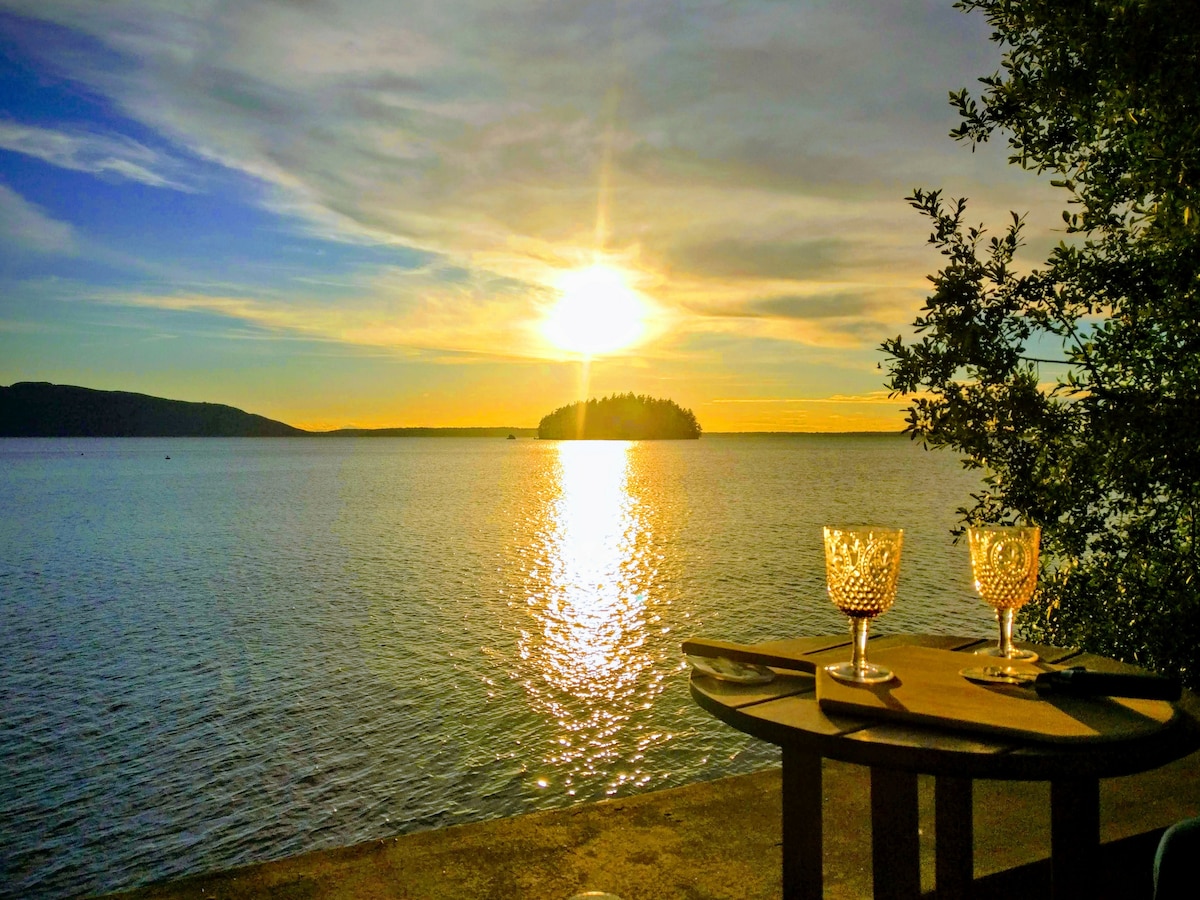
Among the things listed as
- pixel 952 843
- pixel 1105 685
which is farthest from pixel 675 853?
pixel 1105 685

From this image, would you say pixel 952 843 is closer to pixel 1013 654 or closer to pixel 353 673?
pixel 1013 654

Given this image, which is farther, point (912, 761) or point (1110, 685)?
point (1110, 685)

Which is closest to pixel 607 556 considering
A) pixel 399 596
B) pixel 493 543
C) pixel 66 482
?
pixel 493 543

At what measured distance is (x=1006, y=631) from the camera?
85.0 inches


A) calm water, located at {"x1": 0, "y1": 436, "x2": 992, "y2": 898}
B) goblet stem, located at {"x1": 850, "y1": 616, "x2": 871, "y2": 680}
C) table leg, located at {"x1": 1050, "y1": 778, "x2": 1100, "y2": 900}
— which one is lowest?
calm water, located at {"x1": 0, "y1": 436, "x2": 992, "y2": 898}

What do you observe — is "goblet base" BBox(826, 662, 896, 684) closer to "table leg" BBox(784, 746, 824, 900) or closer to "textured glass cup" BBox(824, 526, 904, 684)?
"textured glass cup" BBox(824, 526, 904, 684)

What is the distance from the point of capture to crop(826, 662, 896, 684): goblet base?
1911 millimetres

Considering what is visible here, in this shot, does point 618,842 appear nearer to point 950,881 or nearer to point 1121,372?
point 950,881

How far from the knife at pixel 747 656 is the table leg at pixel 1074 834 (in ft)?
1.91

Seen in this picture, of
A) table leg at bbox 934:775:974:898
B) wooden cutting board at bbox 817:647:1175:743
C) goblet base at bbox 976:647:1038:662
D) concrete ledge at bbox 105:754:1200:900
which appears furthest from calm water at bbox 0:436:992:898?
wooden cutting board at bbox 817:647:1175:743

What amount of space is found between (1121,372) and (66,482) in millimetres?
80032

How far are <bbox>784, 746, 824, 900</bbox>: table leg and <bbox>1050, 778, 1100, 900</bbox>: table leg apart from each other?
1.69ft

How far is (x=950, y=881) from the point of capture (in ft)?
7.50

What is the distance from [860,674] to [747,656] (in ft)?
0.88
